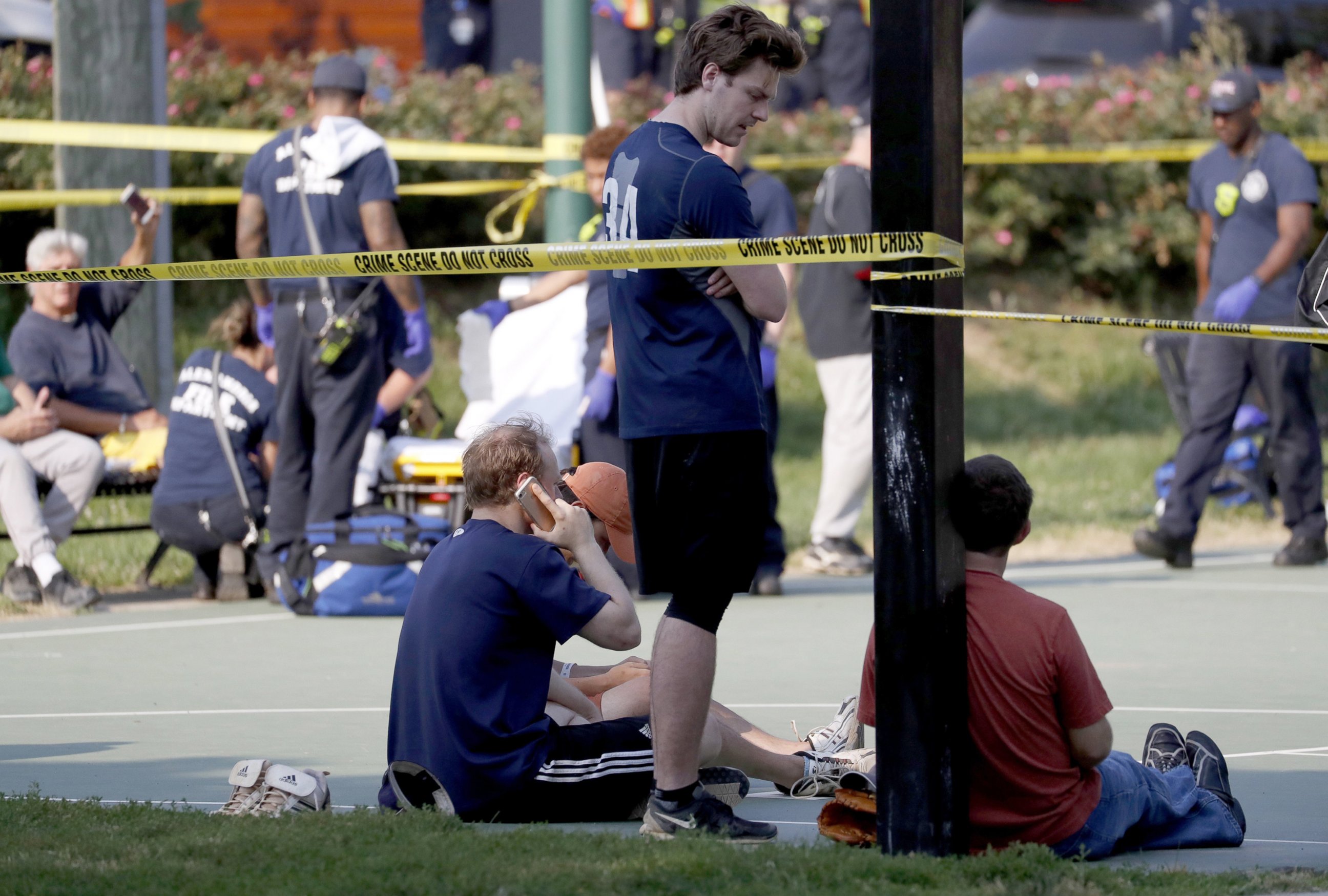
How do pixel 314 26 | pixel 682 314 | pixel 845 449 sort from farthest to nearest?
pixel 314 26
pixel 845 449
pixel 682 314

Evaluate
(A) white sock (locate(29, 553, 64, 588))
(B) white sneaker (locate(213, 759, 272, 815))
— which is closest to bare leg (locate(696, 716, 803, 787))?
(B) white sneaker (locate(213, 759, 272, 815))

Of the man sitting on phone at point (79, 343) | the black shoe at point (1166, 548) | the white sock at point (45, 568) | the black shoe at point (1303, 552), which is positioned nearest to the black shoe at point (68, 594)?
the white sock at point (45, 568)

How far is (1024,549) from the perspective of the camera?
35.3 feet

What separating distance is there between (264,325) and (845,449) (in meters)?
2.96

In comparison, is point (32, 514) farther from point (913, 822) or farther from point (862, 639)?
point (913, 822)

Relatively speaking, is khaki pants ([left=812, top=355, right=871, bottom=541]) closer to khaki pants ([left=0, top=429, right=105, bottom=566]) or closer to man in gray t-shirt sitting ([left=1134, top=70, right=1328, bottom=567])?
man in gray t-shirt sitting ([left=1134, top=70, right=1328, bottom=567])

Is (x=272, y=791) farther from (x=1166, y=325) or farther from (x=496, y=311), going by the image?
(x=496, y=311)

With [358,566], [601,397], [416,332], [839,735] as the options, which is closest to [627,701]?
[839,735]

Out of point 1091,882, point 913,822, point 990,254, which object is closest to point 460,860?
point 913,822

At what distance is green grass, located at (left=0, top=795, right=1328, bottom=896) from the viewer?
371 cm

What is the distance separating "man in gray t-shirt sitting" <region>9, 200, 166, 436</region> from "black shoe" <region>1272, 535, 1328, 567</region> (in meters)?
5.80

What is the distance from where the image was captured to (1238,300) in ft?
31.9

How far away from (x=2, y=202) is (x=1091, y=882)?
27.5ft

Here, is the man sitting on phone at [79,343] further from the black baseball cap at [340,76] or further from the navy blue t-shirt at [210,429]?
the black baseball cap at [340,76]
